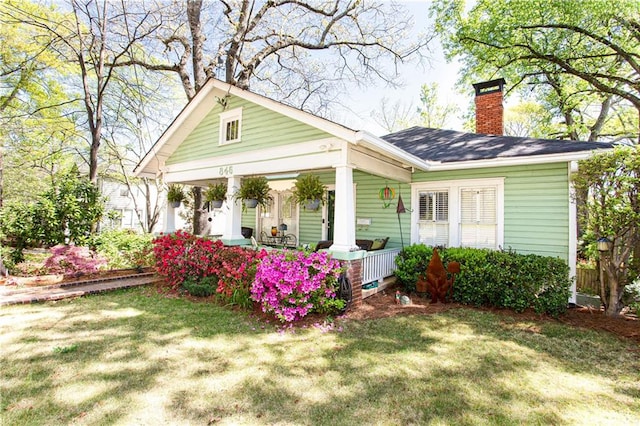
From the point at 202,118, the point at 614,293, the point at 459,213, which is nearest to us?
the point at 614,293

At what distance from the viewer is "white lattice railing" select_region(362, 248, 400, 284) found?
6605mm

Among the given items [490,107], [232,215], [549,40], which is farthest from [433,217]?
[549,40]

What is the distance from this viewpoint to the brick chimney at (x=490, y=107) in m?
9.04

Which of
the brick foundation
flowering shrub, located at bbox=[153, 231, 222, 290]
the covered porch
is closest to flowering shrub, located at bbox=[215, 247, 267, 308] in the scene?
flowering shrub, located at bbox=[153, 231, 222, 290]

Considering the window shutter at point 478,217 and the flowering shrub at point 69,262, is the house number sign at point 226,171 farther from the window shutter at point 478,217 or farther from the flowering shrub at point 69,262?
the window shutter at point 478,217

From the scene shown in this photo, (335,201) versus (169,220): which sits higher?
(335,201)

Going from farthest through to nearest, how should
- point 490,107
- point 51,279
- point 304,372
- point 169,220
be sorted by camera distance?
point 169,220 < point 490,107 < point 51,279 < point 304,372

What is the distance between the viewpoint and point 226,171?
7957 mm

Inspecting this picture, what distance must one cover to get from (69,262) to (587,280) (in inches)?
501

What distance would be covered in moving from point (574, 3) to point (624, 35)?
2.86 metres

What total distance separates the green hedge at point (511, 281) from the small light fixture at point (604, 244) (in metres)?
0.64

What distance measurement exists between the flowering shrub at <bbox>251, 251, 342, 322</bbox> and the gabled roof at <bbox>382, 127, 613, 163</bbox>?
12.9 ft

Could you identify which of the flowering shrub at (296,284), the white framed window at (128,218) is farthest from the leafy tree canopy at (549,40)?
the white framed window at (128,218)

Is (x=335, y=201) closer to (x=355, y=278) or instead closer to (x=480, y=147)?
(x=355, y=278)
